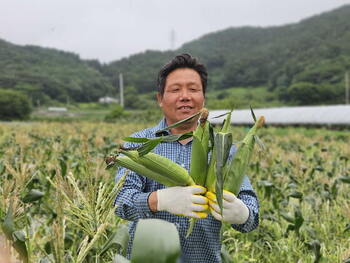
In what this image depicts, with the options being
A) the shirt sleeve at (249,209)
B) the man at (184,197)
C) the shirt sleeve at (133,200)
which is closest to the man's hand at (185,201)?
the man at (184,197)

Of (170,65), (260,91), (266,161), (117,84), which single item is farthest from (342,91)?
(170,65)

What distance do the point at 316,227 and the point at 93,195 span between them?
3.09m

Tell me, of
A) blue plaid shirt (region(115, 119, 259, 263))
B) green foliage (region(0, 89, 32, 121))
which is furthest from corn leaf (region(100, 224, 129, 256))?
green foliage (region(0, 89, 32, 121))

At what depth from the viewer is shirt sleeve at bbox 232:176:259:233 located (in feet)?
5.52

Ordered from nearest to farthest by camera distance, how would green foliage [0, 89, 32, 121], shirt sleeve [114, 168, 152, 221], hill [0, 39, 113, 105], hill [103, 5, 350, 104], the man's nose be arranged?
shirt sleeve [114, 168, 152, 221] < the man's nose < hill [0, 39, 113, 105] < green foliage [0, 89, 32, 121] < hill [103, 5, 350, 104]

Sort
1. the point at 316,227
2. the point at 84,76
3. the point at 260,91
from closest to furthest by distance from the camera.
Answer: the point at 316,227 < the point at 84,76 < the point at 260,91

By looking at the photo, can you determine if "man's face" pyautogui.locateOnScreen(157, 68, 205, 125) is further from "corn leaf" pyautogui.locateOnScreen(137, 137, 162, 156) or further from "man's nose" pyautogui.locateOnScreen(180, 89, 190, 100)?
"corn leaf" pyautogui.locateOnScreen(137, 137, 162, 156)

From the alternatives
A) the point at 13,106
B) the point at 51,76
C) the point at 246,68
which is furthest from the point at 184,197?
the point at 246,68

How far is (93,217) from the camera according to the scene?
48.4 inches

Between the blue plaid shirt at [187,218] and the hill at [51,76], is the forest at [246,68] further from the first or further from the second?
the blue plaid shirt at [187,218]

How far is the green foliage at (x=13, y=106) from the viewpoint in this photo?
33.7 m

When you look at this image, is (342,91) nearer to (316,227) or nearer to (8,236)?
(316,227)

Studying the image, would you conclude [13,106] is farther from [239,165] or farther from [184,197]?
[239,165]

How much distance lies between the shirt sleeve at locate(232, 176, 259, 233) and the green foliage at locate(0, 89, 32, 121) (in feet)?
112
